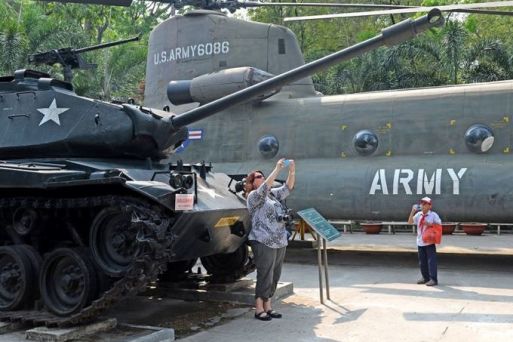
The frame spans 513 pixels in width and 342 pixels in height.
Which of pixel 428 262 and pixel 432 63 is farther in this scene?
pixel 432 63

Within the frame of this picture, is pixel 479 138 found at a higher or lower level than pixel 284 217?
higher

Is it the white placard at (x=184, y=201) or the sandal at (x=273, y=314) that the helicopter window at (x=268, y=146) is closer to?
the sandal at (x=273, y=314)

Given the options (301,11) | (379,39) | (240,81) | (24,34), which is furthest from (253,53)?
(301,11)

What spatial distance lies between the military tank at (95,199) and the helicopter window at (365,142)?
4.13 m

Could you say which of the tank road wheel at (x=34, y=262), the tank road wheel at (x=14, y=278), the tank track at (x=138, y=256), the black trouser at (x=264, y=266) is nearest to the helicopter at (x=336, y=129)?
the black trouser at (x=264, y=266)

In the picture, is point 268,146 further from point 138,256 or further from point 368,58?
point 368,58

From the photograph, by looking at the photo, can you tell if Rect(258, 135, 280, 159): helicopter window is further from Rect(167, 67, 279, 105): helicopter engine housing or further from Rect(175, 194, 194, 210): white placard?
Rect(175, 194, 194, 210): white placard

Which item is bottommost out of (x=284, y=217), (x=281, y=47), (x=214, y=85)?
(x=284, y=217)

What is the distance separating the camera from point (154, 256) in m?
6.33

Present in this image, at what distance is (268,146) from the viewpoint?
42.4 ft

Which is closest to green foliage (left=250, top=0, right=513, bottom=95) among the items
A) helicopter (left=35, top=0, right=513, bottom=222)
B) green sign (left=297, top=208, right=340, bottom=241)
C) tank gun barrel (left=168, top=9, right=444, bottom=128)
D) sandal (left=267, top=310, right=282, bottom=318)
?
helicopter (left=35, top=0, right=513, bottom=222)

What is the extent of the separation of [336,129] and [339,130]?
0.06 m

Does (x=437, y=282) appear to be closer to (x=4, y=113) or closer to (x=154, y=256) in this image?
(x=154, y=256)

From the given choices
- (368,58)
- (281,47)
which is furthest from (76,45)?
(281,47)
